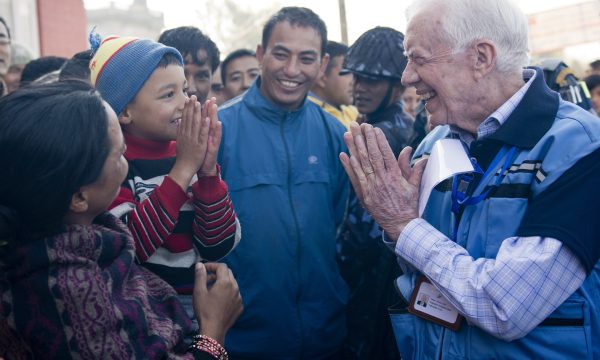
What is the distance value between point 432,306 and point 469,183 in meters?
0.44

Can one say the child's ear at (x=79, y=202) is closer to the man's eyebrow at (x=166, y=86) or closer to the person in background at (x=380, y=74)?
the man's eyebrow at (x=166, y=86)

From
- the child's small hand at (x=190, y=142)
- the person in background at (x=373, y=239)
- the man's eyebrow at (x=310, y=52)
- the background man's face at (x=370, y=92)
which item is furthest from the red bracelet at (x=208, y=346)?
the background man's face at (x=370, y=92)

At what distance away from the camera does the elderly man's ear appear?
6.51 ft

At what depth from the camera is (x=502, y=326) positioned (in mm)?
1719

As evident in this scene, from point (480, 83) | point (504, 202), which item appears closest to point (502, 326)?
point (504, 202)

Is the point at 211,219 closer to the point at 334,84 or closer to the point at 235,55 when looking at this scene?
the point at 235,55

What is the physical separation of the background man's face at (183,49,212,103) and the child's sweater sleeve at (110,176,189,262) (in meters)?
1.46

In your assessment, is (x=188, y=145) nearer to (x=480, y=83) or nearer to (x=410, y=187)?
(x=410, y=187)

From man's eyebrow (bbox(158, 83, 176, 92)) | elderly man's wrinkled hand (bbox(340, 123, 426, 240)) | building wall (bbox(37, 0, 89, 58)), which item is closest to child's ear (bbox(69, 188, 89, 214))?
man's eyebrow (bbox(158, 83, 176, 92))

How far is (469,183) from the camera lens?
6.49ft

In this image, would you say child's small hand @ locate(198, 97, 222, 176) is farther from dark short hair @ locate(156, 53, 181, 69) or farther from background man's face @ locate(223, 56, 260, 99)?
background man's face @ locate(223, 56, 260, 99)

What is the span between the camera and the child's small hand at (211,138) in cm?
218

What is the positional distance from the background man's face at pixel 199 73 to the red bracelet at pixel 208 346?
6.14 ft

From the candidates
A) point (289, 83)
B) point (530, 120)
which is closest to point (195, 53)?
point (289, 83)
